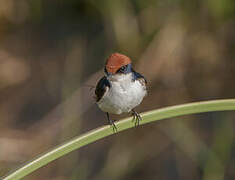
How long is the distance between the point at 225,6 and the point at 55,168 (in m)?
2.46

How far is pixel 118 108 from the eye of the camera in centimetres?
298

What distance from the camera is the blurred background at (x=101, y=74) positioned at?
16.6ft

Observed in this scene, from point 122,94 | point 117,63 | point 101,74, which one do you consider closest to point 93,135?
point 117,63

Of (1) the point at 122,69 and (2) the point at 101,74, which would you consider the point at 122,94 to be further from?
(2) the point at 101,74

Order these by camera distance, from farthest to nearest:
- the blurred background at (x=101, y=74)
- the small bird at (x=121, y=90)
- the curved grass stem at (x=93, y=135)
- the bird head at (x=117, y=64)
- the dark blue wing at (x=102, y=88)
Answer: the blurred background at (x=101, y=74)
the dark blue wing at (x=102, y=88)
the small bird at (x=121, y=90)
the bird head at (x=117, y=64)
the curved grass stem at (x=93, y=135)

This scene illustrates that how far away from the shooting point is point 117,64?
9.14ft

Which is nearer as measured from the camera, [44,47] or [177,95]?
[177,95]

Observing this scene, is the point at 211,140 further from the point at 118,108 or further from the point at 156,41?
the point at 118,108

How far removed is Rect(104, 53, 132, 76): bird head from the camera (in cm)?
277

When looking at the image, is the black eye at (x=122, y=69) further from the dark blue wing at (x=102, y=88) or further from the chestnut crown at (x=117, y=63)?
the dark blue wing at (x=102, y=88)

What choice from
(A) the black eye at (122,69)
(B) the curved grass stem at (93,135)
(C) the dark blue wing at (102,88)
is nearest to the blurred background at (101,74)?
(C) the dark blue wing at (102,88)

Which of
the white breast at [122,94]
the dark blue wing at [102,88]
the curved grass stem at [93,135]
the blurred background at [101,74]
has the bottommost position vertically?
the curved grass stem at [93,135]

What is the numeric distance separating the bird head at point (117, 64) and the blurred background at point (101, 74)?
1.77 meters

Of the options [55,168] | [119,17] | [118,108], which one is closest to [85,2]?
[119,17]
